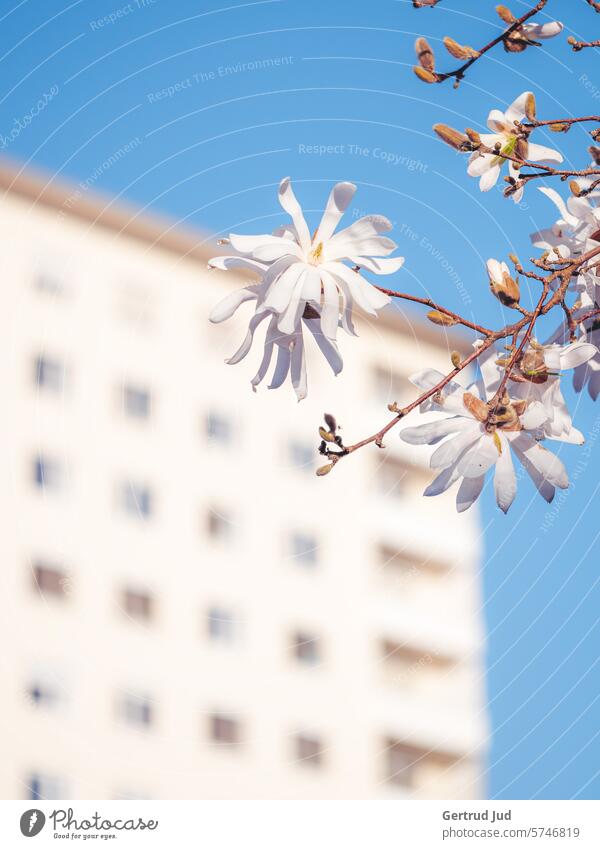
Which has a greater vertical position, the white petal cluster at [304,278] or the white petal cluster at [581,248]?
the white petal cluster at [581,248]

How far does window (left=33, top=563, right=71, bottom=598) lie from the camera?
16.8m

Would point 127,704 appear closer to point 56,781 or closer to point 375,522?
point 56,781

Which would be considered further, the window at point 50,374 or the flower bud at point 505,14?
the window at point 50,374

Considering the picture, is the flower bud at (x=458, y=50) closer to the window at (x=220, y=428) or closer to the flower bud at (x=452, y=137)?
the flower bud at (x=452, y=137)

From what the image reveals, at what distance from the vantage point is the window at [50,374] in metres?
18.6

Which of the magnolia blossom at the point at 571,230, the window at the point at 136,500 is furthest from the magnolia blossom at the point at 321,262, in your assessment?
the window at the point at 136,500

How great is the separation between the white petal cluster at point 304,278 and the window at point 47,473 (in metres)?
16.3

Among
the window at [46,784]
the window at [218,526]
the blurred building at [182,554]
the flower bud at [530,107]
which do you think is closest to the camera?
the flower bud at [530,107]

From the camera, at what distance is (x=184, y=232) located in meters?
18.7

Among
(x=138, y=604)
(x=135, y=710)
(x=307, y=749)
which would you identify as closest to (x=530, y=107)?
(x=135, y=710)

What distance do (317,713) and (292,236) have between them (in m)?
18.5

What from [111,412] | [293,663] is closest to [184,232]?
[111,412]

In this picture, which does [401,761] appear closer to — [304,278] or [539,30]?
[539,30]

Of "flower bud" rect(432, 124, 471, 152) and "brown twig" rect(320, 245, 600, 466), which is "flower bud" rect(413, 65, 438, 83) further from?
"brown twig" rect(320, 245, 600, 466)
